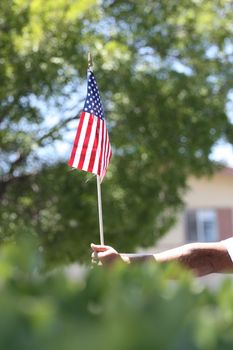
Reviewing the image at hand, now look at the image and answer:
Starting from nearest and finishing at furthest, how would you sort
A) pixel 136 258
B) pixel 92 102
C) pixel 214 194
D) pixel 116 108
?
1. pixel 136 258
2. pixel 92 102
3. pixel 116 108
4. pixel 214 194

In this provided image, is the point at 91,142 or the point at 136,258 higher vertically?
the point at 91,142

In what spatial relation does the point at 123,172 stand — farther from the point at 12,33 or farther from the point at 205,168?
the point at 12,33

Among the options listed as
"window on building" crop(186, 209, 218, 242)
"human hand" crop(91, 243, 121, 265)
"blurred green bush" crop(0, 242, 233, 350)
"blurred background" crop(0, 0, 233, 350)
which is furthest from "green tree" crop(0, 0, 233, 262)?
"window on building" crop(186, 209, 218, 242)

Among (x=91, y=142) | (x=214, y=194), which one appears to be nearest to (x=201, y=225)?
(x=214, y=194)

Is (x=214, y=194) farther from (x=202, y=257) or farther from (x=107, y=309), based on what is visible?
(x=107, y=309)

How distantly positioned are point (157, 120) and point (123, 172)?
3.66 feet

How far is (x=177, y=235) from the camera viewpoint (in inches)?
1136

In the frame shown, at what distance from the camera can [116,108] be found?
11945 mm

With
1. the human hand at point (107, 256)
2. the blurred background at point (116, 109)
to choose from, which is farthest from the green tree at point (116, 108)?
the human hand at point (107, 256)

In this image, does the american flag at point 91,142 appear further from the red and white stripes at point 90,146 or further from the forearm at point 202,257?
the forearm at point 202,257

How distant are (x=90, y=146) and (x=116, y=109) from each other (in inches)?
244

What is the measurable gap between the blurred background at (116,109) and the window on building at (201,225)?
15.5 metres

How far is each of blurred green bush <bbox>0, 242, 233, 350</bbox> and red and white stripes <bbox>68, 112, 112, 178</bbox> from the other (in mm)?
4594

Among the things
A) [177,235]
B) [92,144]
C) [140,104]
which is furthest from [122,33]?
[177,235]
